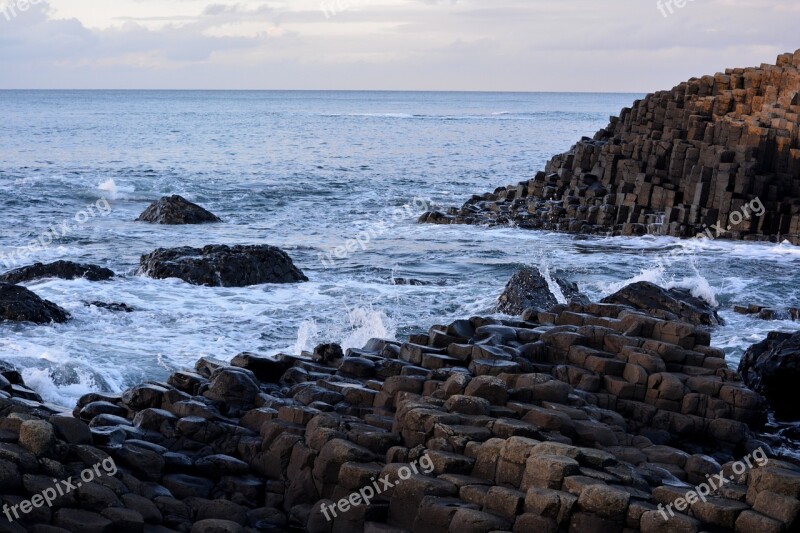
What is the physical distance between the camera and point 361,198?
3838 centimetres

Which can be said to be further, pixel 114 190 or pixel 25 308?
pixel 114 190

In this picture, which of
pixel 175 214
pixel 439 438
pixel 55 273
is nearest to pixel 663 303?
pixel 439 438

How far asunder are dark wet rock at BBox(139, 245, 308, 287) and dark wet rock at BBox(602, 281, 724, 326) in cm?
735

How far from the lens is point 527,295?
58.5ft

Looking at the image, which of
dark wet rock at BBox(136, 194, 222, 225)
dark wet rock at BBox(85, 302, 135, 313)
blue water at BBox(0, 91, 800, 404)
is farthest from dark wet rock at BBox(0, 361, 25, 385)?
dark wet rock at BBox(136, 194, 222, 225)

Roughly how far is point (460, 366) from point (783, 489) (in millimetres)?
4569

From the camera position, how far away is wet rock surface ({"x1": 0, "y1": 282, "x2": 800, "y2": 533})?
8125 mm

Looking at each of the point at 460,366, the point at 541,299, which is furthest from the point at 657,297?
the point at 460,366

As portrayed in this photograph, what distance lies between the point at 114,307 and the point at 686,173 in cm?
1897

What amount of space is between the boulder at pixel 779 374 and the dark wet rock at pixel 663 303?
9.94 feet

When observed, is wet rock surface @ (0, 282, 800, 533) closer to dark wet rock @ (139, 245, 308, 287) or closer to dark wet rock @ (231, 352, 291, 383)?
dark wet rock @ (231, 352, 291, 383)

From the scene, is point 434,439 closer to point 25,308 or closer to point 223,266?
point 25,308

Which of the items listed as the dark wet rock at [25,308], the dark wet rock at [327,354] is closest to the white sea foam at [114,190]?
the dark wet rock at [25,308]

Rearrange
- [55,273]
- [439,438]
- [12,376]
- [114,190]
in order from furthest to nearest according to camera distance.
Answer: [114,190]
[55,273]
[12,376]
[439,438]
